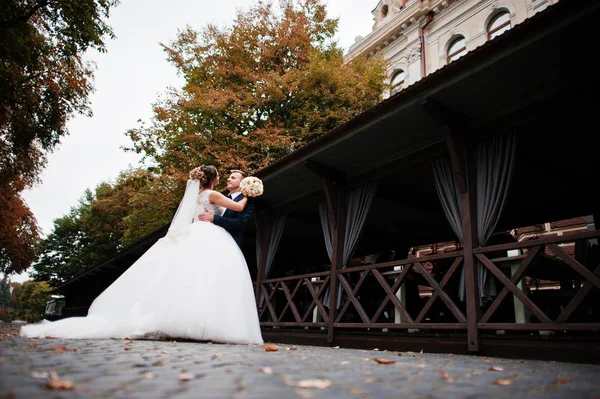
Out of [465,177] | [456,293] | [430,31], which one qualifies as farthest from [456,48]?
[465,177]

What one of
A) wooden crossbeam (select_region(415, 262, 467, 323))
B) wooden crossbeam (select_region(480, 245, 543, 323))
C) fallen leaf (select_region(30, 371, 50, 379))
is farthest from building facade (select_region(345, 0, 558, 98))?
fallen leaf (select_region(30, 371, 50, 379))

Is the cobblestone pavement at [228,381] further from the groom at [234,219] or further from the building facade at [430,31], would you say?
the building facade at [430,31]

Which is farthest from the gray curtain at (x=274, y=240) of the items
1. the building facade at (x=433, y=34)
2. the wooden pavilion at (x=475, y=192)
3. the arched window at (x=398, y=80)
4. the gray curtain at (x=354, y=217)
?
the arched window at (x=398, y=80)

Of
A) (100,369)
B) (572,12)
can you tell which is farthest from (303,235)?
(100,369)

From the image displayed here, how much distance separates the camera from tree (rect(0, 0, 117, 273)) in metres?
9.37

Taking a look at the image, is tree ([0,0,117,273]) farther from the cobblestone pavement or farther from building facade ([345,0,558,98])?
building facade ([345,0,558,98])

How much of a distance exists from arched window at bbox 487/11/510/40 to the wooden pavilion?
11.0 metres

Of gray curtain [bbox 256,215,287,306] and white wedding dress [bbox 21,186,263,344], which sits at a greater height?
gray curtain [bbox 256,215,287,306]

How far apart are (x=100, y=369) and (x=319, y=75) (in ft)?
47.3

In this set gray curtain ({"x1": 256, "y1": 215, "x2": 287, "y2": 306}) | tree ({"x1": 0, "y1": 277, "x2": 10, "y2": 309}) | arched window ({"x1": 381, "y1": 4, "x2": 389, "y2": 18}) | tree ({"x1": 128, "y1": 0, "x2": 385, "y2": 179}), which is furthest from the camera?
tree ({"x1": 0, "y1": 277, "x2": 10, "y2": 309})

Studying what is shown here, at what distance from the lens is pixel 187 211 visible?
16.0 ft

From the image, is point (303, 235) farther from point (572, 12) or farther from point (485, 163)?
point (572, 12)

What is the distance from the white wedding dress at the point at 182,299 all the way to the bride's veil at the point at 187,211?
0.02 metres

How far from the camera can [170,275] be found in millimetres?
4289
